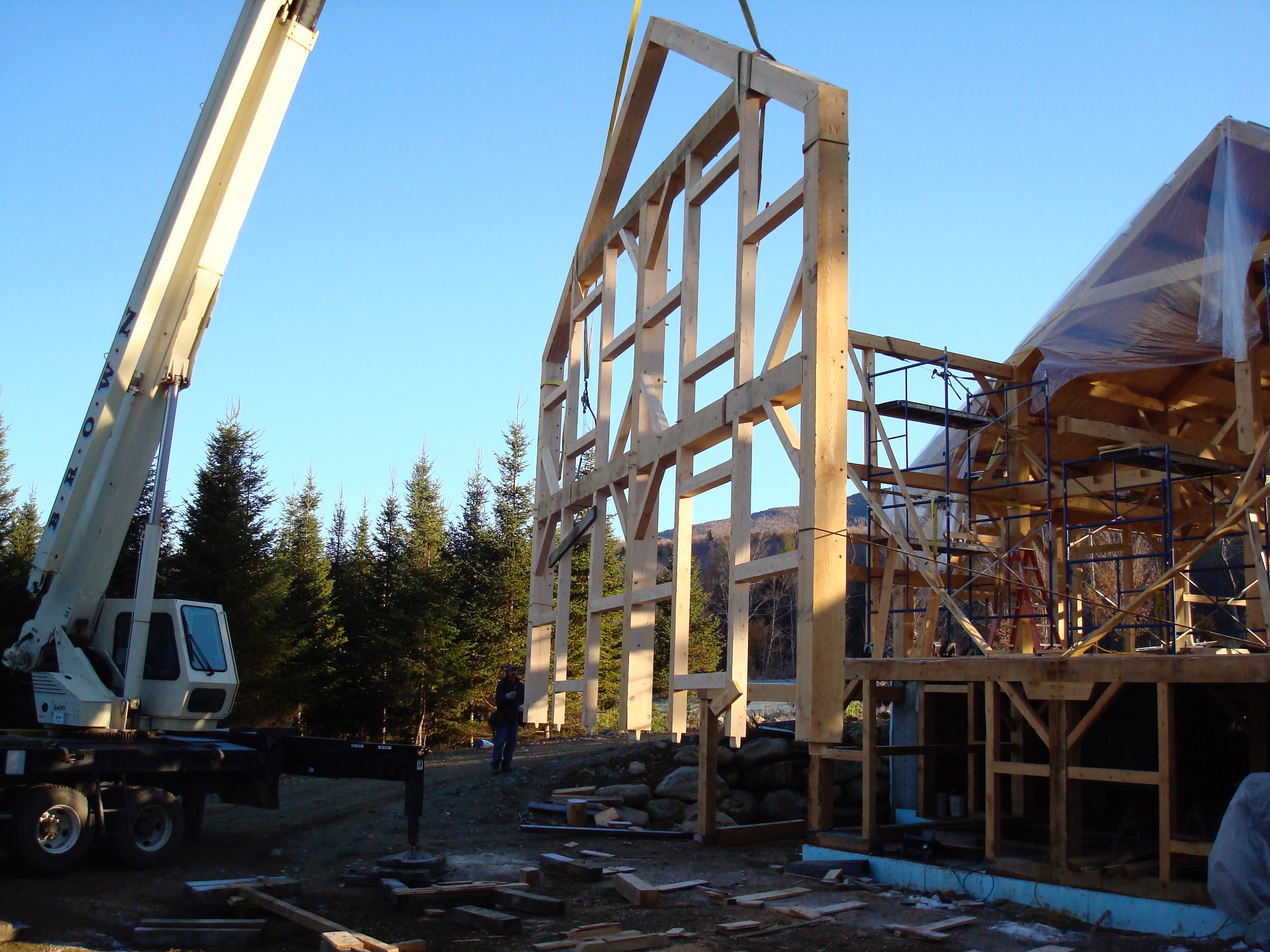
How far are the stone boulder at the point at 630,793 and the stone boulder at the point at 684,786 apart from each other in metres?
0.18

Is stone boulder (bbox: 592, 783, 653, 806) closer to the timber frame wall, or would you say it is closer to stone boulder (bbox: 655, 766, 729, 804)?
stone boulder (bbox: 655, 766, 729, 804)

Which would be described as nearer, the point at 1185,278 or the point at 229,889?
the point at 229,889

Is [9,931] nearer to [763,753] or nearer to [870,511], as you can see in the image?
[870,511]

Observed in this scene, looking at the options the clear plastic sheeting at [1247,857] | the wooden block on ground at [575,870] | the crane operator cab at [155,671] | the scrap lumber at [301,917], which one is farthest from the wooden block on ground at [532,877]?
the clear plastic sheeting at [1247,857]

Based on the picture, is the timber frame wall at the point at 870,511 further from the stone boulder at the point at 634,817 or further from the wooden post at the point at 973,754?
the stone boulder at the point at 634,817

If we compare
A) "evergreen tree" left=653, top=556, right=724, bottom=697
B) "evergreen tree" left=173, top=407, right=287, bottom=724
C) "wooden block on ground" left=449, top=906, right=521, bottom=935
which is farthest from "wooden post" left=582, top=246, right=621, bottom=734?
"evergreen tree" left=653, top=556, right=724, bottom=697

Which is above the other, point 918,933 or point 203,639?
point 203,639

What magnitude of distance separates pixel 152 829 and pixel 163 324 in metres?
4.52

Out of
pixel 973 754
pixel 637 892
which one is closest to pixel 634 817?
pixel 973 754

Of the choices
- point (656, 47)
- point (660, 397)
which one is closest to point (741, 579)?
point (660, 397)

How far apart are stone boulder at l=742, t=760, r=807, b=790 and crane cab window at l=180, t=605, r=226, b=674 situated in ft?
19.3

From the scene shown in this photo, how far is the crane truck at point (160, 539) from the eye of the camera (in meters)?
9.58

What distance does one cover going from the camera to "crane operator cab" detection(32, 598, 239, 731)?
31.4 ft

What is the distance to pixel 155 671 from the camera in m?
9.88
